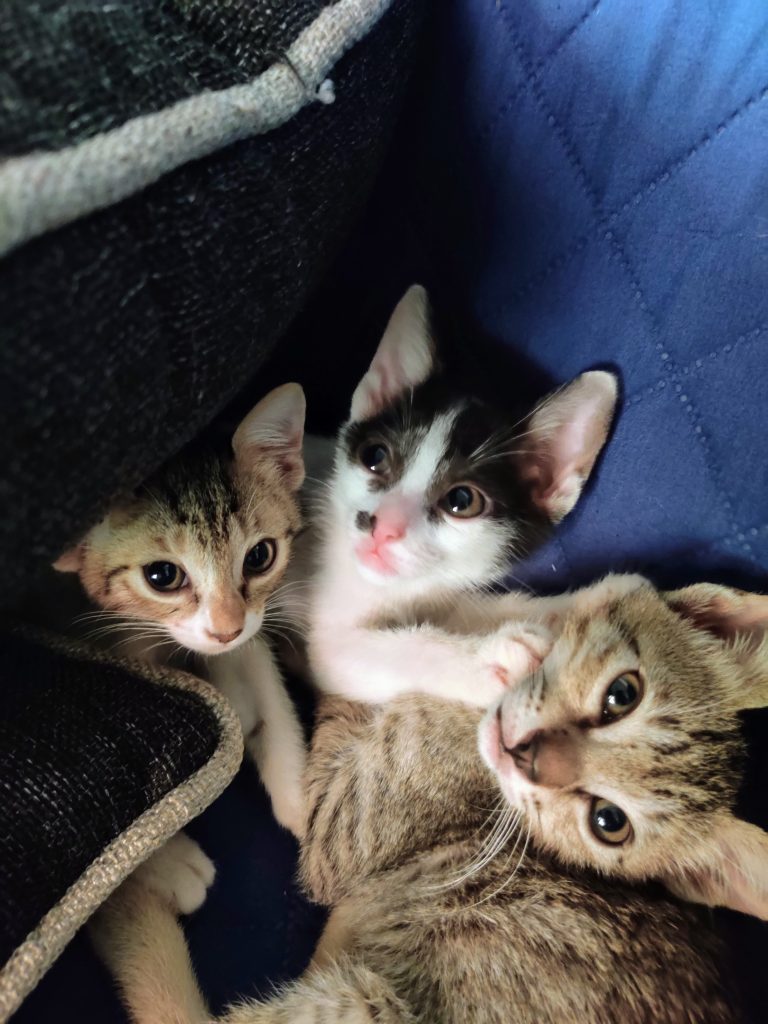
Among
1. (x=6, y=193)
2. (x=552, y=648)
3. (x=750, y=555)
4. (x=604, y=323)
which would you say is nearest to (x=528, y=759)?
(x=552, y=648)

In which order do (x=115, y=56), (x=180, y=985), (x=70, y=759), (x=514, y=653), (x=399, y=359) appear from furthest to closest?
1. (x=399, y=359)
2. (x=514, y=653)
3. (x=180, y=985)
4. (x=70, y=759)
5. (x=115, y=56)

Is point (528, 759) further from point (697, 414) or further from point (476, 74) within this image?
point (476, 74)

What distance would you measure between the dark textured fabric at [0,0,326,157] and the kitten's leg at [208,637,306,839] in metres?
0.76

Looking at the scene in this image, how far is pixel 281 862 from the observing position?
109cm

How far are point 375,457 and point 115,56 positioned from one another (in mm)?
616

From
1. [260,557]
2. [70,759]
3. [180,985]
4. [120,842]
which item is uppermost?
[260,557]

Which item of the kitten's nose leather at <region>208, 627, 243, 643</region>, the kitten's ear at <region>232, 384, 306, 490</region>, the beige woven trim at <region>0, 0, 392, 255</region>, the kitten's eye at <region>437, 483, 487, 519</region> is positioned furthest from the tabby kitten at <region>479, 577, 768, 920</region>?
the beige woven trim at <region>0, 0, 392, 255</region>

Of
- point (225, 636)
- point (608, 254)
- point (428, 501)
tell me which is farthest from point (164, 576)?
point (608, 254)

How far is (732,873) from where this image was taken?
2.76 ft

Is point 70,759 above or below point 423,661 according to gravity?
above

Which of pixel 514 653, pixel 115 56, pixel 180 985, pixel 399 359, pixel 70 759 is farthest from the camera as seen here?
pixel 399 359

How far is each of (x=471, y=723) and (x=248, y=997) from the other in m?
0.44

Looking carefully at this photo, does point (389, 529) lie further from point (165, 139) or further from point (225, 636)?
point (165, 139)

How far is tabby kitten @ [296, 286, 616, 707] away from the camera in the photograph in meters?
1.03
